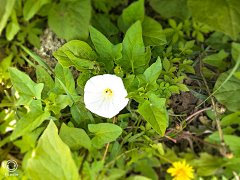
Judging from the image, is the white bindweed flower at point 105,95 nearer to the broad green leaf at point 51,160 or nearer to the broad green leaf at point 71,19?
the broad green leaf at point 51,160

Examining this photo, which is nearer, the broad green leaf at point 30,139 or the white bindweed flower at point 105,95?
the white bindweed flower at point 105,95

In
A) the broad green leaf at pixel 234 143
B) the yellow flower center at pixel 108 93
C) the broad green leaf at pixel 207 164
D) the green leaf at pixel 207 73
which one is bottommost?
the broad green leaf at pixel 207 164

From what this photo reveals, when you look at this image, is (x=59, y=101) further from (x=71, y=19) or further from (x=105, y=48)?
(x=71, y=19)

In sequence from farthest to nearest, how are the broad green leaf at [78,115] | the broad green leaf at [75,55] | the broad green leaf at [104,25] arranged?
the broad green leaf at [104,25] → the broad green leaf at [78,115] → the broad green leaf at [75,55]

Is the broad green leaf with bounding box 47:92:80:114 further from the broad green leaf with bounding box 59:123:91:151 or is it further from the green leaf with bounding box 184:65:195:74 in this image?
the green leaf with bounding box 184:65:195:74

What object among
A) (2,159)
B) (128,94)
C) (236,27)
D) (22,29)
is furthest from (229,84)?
(2,159)

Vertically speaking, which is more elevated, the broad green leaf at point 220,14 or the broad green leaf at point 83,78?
the broad green leaf at point 220,14

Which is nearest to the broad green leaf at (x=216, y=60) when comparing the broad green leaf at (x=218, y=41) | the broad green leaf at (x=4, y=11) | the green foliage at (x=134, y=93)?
the green foliage at (x=134, y=93)
